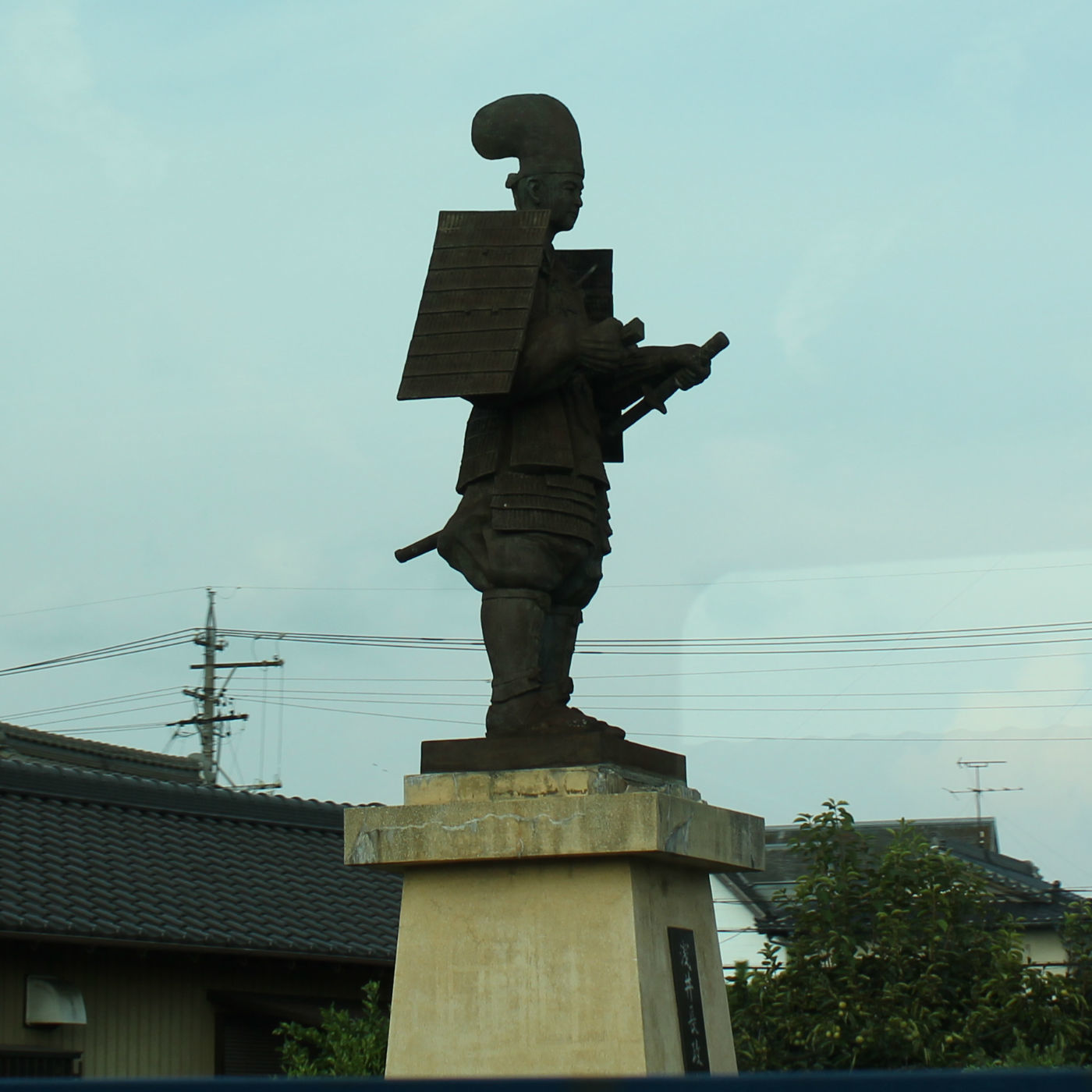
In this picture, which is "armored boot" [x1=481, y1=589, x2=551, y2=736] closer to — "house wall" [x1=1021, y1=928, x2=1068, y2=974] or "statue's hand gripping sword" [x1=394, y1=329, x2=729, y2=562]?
"statue's hand gripping sword" [x1=394, y1=329, x2=729, y2=562]

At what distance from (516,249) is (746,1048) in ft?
13.4

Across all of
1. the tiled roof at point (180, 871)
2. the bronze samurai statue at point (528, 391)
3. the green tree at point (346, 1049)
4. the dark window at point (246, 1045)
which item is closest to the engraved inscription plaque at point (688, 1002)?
the bronze samurai statue at point (528, 391)

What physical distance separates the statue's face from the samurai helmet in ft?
0.08

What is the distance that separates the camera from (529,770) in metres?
5.51

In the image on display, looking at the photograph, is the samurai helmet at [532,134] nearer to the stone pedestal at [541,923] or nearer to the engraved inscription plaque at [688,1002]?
the stone pedestal at [541,923]

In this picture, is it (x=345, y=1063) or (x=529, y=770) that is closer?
(x=529, y=770)

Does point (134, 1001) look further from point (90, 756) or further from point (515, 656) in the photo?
point (90, 756)

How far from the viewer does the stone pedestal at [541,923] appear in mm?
5238

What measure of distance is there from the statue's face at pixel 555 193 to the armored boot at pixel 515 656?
1.46 m

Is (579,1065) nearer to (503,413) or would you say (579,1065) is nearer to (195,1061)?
(503,413)

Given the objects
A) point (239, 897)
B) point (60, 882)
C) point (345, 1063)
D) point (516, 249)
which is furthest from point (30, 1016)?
point (516, 249)

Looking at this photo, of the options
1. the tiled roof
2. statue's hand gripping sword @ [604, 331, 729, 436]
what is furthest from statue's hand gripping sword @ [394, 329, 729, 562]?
the tiled roof

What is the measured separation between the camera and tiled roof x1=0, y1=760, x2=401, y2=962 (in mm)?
12641

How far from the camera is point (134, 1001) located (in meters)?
12.7
